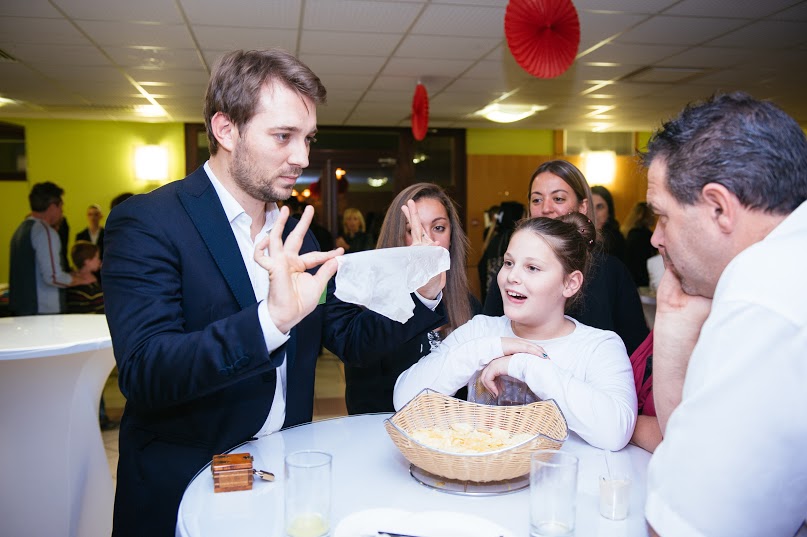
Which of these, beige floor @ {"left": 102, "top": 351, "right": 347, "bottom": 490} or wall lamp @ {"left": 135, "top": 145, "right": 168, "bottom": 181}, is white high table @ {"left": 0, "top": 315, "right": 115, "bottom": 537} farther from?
wall lamp @ {"left": 135, "top": 145, "right": 168, "bottom": 181}

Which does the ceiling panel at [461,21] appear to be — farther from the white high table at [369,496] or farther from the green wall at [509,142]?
the green wall at [509,142]

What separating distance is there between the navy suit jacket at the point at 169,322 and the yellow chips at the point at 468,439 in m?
0.34

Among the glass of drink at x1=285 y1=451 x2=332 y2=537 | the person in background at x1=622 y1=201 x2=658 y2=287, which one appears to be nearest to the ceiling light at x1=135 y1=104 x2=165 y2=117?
the person in background at x1=622 y1=201 x2=658 y2=287

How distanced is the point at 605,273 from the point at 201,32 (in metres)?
3.84

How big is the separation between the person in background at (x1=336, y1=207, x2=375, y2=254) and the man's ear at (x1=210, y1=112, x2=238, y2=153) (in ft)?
19.4

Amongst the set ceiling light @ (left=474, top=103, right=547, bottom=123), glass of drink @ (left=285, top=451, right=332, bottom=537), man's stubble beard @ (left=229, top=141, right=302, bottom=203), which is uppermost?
ceiling light @ (left=474, top=103, right=547, bottom=123)

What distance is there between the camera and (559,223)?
6.61 ft

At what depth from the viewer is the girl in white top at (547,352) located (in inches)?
59.4

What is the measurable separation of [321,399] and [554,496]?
168 inches

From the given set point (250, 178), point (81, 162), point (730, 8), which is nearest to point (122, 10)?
point (250, 178)

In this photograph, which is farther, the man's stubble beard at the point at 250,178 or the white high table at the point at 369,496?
the man's stubble beard at the point at 250,178

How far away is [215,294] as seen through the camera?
1.52 metres

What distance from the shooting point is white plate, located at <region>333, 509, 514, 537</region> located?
1.08 meters

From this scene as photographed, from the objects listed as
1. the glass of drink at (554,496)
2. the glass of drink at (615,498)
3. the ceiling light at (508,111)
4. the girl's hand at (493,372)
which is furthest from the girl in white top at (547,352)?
the ceiling light at (508,111)
